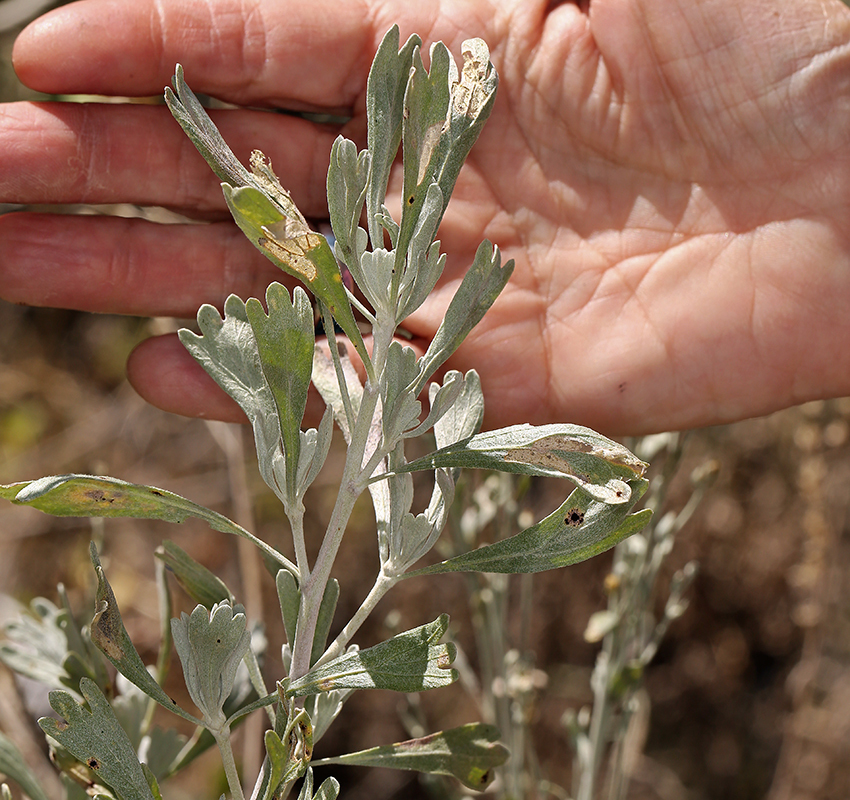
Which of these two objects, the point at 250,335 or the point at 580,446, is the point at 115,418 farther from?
the point at 580,446

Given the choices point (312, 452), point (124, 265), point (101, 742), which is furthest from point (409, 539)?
point (124, 265)

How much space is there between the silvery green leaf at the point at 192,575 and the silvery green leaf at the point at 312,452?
17 centimetres

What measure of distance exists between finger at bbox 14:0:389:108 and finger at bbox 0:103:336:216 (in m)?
0.05

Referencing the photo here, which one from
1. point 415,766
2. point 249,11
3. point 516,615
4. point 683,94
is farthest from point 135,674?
point 516,615

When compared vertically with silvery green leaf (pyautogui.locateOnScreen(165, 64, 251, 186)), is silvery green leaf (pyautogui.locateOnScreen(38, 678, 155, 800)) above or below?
below

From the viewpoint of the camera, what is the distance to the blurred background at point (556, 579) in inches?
116

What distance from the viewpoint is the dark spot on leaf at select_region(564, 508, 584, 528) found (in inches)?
34.9

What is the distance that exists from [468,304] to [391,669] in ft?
1.29

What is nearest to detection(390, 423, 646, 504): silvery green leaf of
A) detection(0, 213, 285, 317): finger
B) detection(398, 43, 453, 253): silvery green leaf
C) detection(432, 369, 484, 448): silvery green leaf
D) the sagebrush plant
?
the sagebrush plant

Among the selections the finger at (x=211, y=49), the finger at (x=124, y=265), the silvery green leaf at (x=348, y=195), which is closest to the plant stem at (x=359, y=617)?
the silvery green leaf at (x=348, y=195)

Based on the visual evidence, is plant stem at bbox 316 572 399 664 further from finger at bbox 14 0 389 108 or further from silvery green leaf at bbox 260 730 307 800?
finger at bbox 14 0 389 108

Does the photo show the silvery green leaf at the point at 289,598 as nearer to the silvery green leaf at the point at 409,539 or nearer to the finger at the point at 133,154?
the silvery green leaf at the point at 409,539

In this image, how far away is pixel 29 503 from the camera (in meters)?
0.76

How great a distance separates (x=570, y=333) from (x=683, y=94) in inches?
20.6
